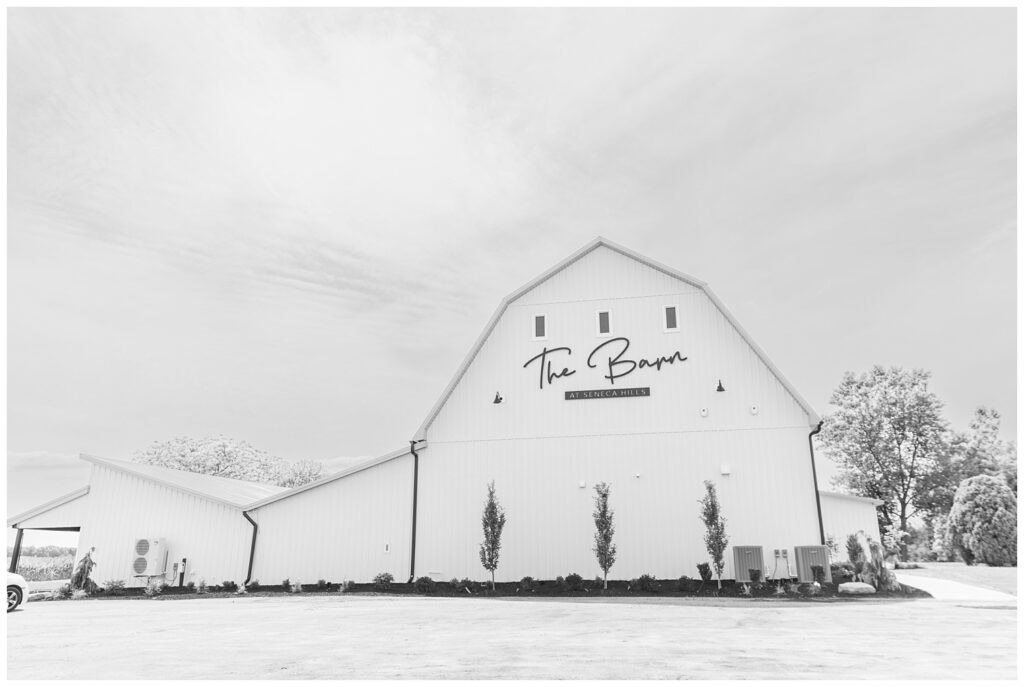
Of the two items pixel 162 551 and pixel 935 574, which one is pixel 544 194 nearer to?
pixel 162 551

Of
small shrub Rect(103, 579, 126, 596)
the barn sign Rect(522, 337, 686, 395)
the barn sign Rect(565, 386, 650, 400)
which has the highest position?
the barn sign Rect(522, 337, 686, 395)

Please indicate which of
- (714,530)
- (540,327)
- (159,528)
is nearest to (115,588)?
(159,528)

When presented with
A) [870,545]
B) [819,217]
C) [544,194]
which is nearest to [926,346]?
[819,217]

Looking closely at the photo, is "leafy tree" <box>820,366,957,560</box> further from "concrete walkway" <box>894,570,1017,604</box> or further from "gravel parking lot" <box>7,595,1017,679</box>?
"gravel parking lot" <box>7,595,1017,679</box>

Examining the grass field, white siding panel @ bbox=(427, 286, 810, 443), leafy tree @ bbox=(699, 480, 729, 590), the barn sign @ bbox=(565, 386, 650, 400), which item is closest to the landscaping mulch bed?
leafy tree @ bbox=(699, 480, 729, 590)

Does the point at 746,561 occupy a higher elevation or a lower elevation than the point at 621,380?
lower

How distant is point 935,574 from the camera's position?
20.8 meters

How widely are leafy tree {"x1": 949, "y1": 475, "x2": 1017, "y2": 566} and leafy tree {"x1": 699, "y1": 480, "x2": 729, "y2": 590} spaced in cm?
1427

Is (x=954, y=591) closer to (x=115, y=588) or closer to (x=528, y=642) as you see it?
(x=528, y=642)

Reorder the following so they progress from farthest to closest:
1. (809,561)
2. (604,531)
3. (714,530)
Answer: (604,531) → (714,530) → (809,561)

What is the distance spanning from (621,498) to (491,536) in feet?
11.5

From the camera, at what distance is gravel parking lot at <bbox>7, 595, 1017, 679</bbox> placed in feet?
19.8

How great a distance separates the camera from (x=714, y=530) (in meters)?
15.7

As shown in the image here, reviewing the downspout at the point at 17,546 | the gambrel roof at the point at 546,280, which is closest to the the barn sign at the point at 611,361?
the gambrel roof at the point at 546,280
